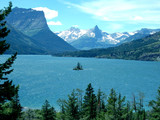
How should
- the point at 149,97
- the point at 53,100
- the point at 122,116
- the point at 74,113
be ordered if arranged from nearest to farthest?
1. the point at 122,116
2. the point at 74,113
3. the point at 53,100
4. the point at 149,97

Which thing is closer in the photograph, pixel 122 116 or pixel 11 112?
pixel 11 112

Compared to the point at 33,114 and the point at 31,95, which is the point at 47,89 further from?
the point at 33,114

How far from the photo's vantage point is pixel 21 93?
133500 mm

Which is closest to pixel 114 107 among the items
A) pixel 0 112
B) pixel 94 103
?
pixel 94 103

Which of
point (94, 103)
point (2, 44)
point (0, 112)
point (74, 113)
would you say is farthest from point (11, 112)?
point (94, 103)

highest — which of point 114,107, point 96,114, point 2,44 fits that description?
point 2,44

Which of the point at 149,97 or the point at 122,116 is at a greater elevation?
the point at 122,116

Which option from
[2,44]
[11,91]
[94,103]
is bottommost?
[94,103]

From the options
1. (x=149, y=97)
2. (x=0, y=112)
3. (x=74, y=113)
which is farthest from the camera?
(x=149, y=97)

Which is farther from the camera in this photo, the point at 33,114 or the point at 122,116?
the point at 33,114

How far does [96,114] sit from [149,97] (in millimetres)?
85301

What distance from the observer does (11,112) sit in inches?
685

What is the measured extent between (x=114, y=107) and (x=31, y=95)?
104280 mm

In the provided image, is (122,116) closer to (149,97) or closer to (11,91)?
(11,91)
